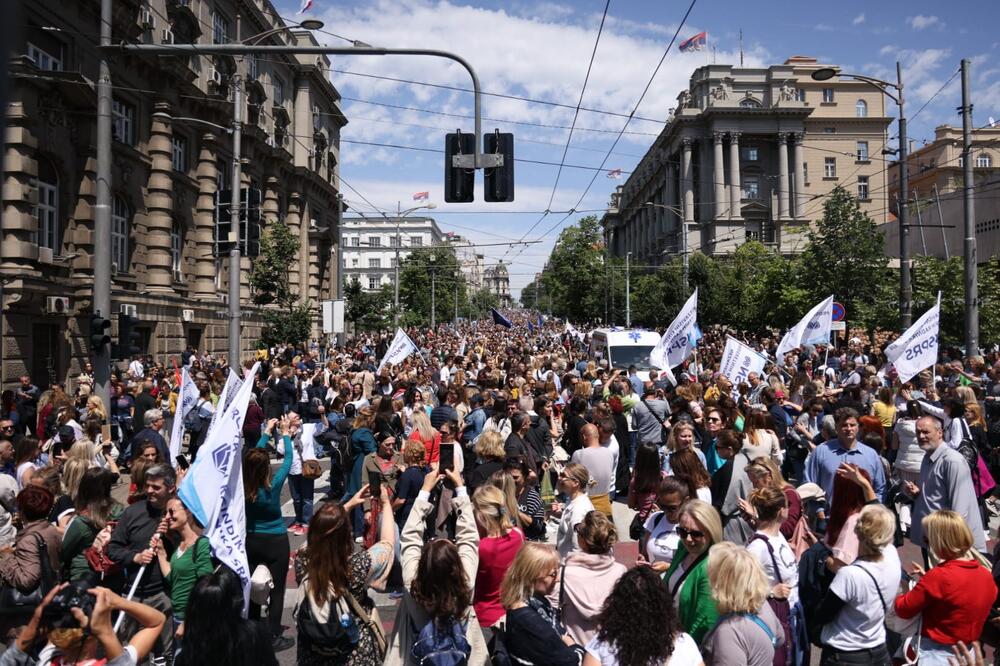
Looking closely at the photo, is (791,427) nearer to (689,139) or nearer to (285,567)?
(285,567)

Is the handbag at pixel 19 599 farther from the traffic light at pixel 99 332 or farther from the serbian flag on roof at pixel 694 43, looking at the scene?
the serbian flag on roof at pixel 694 43

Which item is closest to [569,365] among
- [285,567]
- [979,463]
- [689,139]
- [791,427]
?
[791,427]

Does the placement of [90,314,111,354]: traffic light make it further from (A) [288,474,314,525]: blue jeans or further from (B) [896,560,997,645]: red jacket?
(B) [896,560,997,645]: red jacket

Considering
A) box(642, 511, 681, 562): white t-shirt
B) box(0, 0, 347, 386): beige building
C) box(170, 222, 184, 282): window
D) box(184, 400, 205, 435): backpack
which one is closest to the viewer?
box(642, 511, 681, 562): white t-shirt

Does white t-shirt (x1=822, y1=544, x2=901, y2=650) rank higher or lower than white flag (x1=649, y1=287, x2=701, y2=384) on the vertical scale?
lower

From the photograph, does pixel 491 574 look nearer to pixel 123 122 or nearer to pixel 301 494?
pixel 301 494

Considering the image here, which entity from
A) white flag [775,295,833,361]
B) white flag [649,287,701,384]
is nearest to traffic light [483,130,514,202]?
white flag [649,287,701,384]

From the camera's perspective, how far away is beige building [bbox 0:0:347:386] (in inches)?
772

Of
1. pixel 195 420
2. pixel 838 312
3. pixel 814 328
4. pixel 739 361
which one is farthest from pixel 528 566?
pixel 838 312

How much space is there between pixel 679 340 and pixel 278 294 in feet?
65.2

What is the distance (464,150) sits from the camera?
35.9 ft

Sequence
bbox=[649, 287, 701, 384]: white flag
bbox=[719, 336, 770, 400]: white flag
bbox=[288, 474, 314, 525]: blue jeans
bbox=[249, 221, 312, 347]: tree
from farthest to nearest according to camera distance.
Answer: bbox=[249, 221, 312, 347]: tree
bbox=[649, 287, 701, 384]: white flag
bbox=[719, 336, 770, 400]: white flag
bbox=[288, 474, 314, 525]: blue jeans

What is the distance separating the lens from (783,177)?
233 ft

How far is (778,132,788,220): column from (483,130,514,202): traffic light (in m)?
65.0
